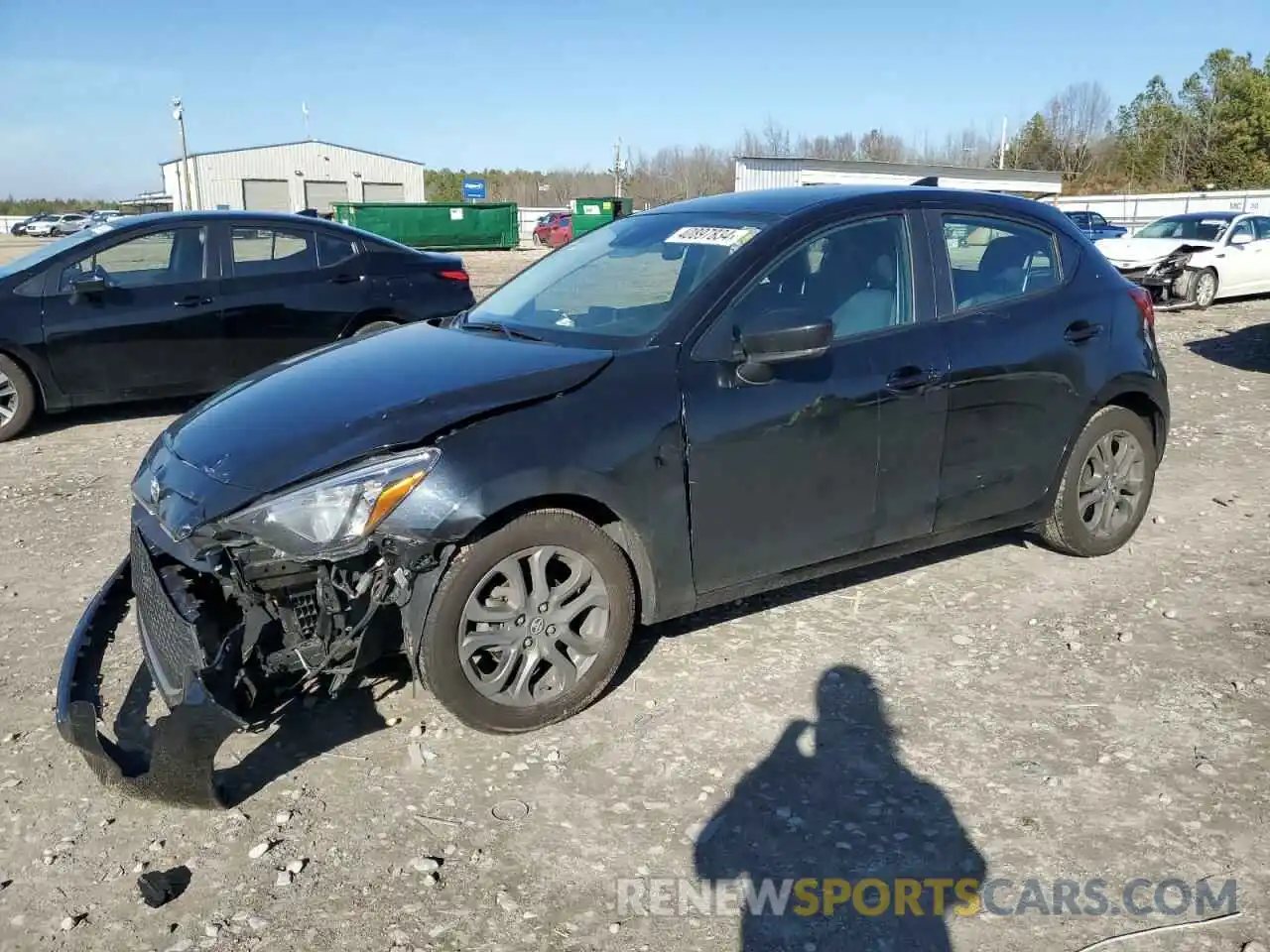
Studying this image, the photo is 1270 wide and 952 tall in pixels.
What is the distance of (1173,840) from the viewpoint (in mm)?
2924

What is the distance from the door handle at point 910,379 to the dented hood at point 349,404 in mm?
1185

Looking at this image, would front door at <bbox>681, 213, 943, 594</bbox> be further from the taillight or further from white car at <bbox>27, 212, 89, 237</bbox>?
white car at <bbox>27, 212, 89, 237</bbox>

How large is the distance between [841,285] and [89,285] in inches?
232

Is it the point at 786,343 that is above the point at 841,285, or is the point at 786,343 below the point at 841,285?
below

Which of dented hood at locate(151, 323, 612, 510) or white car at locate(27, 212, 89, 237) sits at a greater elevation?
white car at locate(27, 212, 89, 237)

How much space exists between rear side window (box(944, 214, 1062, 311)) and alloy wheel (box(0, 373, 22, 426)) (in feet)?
21.8

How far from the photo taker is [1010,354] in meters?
4.40

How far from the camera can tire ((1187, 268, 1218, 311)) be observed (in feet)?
50.9

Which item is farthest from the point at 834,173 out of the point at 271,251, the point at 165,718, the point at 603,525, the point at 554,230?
the point at 165,718

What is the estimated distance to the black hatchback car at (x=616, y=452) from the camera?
3.11 meters

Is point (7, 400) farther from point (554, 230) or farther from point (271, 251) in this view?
point (554, 230)

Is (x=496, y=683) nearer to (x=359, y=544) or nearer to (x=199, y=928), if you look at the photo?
(x=359, y=544)

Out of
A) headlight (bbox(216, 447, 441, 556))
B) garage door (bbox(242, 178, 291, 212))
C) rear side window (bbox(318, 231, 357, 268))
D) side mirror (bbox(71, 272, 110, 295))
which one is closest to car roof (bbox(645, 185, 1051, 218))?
headlight (bbox(216, 447, 441, 556))

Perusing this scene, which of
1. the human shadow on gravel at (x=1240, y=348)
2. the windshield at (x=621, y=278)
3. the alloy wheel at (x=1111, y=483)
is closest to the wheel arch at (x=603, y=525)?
the windshield at (x=621, y=278)
